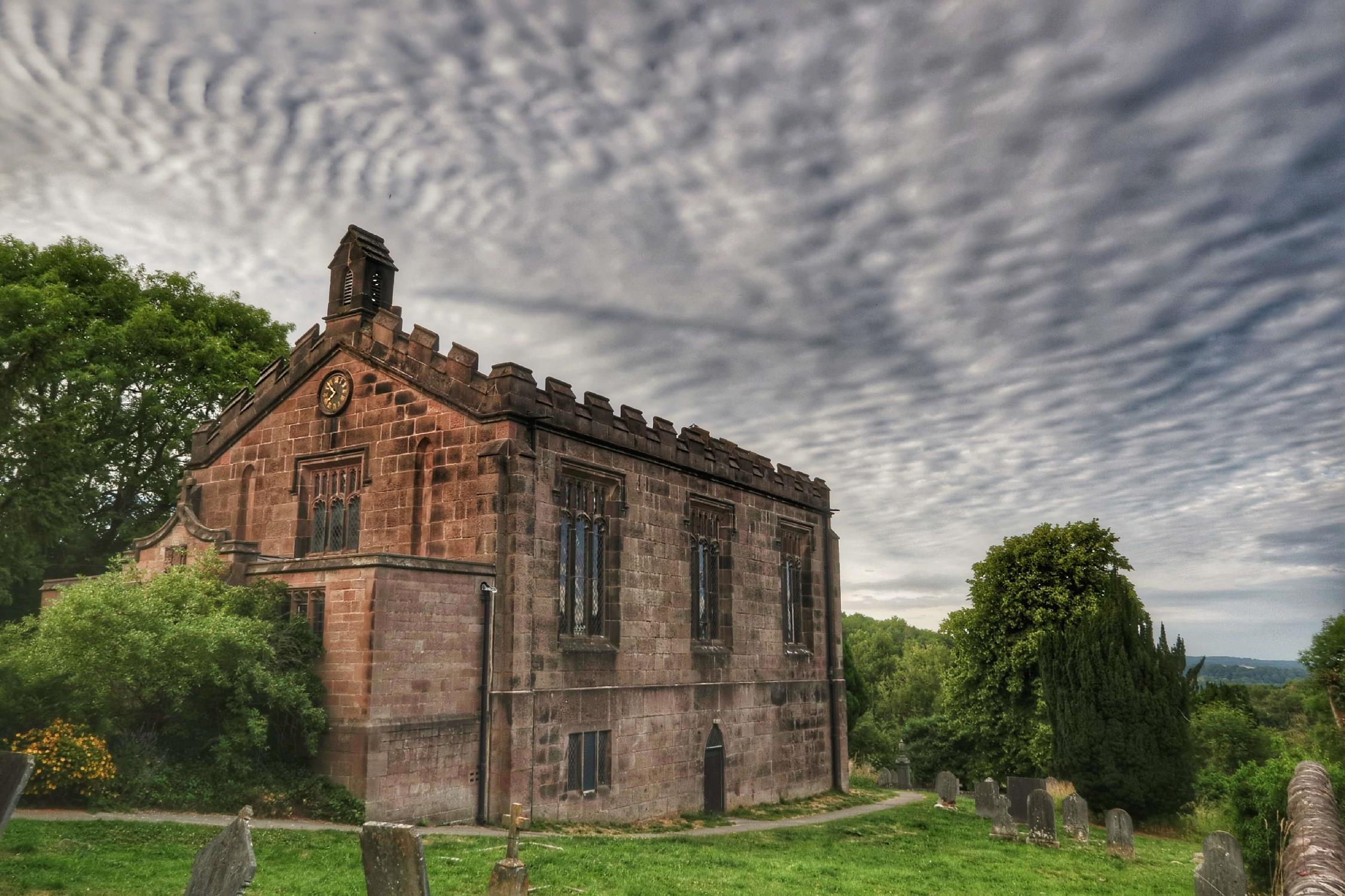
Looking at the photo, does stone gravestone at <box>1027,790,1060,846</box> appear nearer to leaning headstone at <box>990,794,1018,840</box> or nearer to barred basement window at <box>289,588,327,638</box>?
leaning headstone at <box>990,794,1018,840</box>

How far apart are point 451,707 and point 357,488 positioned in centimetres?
567

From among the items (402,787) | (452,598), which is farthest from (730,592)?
(402,787)

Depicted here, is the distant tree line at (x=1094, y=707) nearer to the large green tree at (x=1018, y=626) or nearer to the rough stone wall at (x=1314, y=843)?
the large green tree at (x=1018, y=626)

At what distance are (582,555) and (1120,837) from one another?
13216 millimetres

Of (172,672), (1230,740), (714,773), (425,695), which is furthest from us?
(1230,740)

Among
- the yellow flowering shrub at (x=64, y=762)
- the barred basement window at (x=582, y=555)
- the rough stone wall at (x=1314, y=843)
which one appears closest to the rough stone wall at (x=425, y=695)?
the barred basement window at (x=582, y=555)

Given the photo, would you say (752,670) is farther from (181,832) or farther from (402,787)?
(181,832)

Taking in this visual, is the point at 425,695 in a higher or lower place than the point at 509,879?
higher

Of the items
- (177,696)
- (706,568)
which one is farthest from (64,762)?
(706,568)

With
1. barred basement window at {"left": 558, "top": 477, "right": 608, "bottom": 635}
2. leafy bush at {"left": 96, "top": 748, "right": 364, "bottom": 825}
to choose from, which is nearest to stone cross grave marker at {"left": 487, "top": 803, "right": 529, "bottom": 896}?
leafy bush at {"left": 96, "top": 748, "right": 364, "bottom": 825}

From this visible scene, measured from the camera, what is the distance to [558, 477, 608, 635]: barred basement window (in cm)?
2000

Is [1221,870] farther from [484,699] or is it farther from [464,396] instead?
[464,396]

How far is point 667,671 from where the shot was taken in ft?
73.0

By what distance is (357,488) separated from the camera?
20266 millimetres
